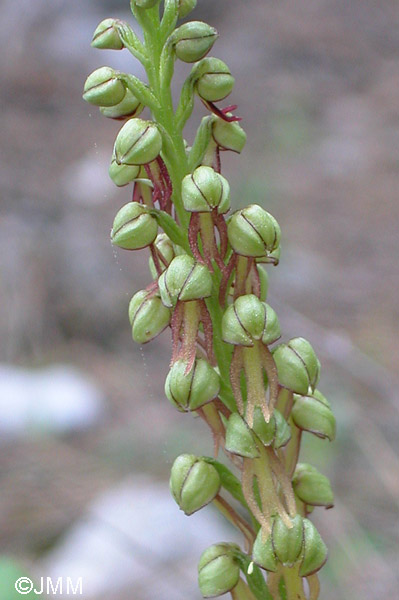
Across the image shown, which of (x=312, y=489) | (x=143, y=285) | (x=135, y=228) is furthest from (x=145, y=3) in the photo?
(x=143, y=285)

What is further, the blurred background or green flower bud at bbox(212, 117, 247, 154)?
the blurred background

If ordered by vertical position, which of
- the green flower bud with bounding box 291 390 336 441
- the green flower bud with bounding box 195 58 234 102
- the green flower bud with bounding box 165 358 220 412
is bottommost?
the green flower bud with bounding box 291 390 336 441

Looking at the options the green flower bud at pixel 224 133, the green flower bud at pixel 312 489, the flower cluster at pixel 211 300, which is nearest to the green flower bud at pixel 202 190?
the flower cluster at pixel 211 300

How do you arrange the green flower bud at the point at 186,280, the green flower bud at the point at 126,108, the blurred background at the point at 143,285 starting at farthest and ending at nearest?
the blurred background at the point at 143,285 → the green flower bud at the point at 126,108 → the green flower bud at the point at 186,280

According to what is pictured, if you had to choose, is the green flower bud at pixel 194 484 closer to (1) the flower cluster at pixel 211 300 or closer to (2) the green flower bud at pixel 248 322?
(1) the flower cluster at pixel 211 300

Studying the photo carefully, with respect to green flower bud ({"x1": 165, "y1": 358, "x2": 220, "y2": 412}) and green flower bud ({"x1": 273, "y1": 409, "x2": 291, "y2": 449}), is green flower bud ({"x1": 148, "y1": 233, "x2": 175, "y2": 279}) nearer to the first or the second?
green flower bud ({"x1": 165, "y1": 358, "x2": 220, "y2": 412})

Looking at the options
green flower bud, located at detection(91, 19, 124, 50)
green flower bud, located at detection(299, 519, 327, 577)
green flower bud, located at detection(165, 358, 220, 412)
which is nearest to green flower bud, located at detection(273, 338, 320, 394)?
green flower bud, located at detection(165, 358, 220, 412)
